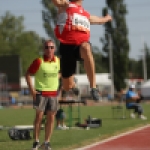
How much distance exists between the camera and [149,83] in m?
64.9

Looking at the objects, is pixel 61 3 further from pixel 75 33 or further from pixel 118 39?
pixel 118 39

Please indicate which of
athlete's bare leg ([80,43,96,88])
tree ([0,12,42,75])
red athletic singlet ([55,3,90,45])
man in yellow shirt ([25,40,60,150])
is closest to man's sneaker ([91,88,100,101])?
athlete's bare leg ([80,43,96,88])

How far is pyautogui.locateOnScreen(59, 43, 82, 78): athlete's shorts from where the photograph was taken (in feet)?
28.5

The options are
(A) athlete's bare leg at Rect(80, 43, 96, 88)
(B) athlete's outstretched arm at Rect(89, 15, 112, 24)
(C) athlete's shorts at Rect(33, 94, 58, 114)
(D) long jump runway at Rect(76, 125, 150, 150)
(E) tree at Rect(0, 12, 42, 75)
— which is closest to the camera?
(A) athlete's bare leg at Rect(80, 43, 96, 88)

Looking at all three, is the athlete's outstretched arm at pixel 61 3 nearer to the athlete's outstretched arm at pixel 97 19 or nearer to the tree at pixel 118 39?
the athlete's outstretched arm at pixel 97 19

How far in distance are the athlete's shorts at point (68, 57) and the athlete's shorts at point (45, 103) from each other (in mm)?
2146

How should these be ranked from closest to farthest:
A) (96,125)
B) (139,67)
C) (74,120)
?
(96,125) → (74,120) → (139,67)

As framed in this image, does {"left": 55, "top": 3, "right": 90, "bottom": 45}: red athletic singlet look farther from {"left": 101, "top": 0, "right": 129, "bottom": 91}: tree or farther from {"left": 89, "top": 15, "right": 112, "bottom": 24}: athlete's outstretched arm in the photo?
{"left": 101, "top": 0, "right": 129, "bottom": 91}: tree

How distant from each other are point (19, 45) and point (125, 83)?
30671 millimetres

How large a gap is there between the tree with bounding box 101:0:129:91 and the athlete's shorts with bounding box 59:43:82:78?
54.8 meters

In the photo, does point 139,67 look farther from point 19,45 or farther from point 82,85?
point 82,85

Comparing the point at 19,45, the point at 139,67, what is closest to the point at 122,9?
the point at 19,45

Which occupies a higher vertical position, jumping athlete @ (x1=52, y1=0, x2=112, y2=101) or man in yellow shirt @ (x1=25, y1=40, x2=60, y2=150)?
jumping athlete @ (x1=52, y1=0, x2=112, y2=101)

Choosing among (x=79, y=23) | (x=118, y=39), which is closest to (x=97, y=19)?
(x=79, y=23)
